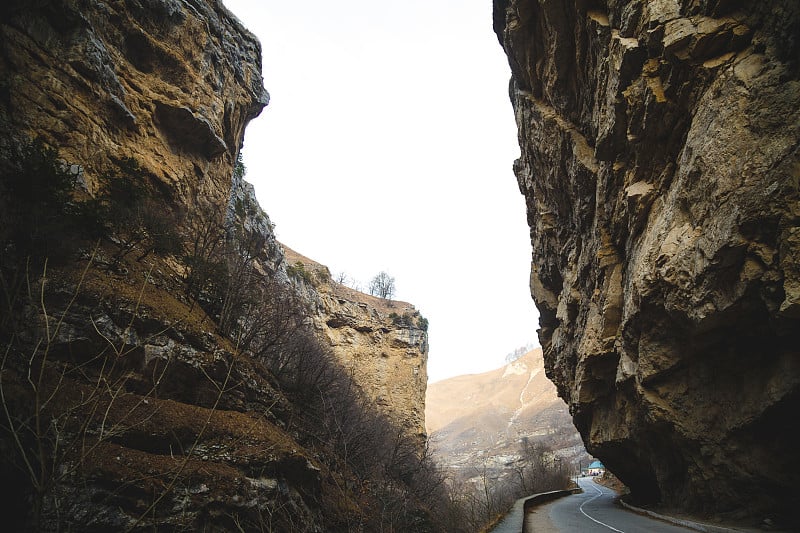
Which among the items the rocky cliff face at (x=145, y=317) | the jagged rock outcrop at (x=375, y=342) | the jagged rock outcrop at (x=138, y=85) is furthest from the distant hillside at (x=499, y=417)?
the jagged rock outcrop at (x=138, y=85)

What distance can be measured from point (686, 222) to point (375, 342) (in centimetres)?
3350

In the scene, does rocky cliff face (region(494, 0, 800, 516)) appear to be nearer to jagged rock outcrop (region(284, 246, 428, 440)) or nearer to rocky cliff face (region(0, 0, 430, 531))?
rocky cliff face (region(0, 0, 430, 531))

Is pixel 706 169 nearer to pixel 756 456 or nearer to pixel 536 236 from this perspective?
pixel 756 456

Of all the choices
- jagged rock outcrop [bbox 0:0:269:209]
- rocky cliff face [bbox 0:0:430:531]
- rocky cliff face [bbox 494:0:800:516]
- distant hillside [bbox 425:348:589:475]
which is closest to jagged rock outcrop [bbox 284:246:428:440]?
distant hillside [bbox 425:348:589:475]

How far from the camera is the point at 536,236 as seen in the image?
68.0 feet

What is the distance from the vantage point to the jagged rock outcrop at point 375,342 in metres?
35.7

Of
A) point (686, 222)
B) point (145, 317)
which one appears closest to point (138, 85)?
point (145, 317)

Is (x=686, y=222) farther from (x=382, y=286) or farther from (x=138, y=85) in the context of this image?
Result: (x=382, y=286)

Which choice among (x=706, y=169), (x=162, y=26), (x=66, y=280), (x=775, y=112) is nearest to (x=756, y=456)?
(x=706, y=169)

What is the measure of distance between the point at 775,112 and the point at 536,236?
1444 cm

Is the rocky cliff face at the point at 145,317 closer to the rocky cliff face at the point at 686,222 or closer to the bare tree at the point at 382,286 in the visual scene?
the rocky cliff face at the point at 686,222

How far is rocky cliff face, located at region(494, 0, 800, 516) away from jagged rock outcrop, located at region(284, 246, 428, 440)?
24.0 meters

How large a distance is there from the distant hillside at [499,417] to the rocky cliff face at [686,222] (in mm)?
33743

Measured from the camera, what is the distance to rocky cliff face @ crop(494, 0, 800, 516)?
6.52 metres
